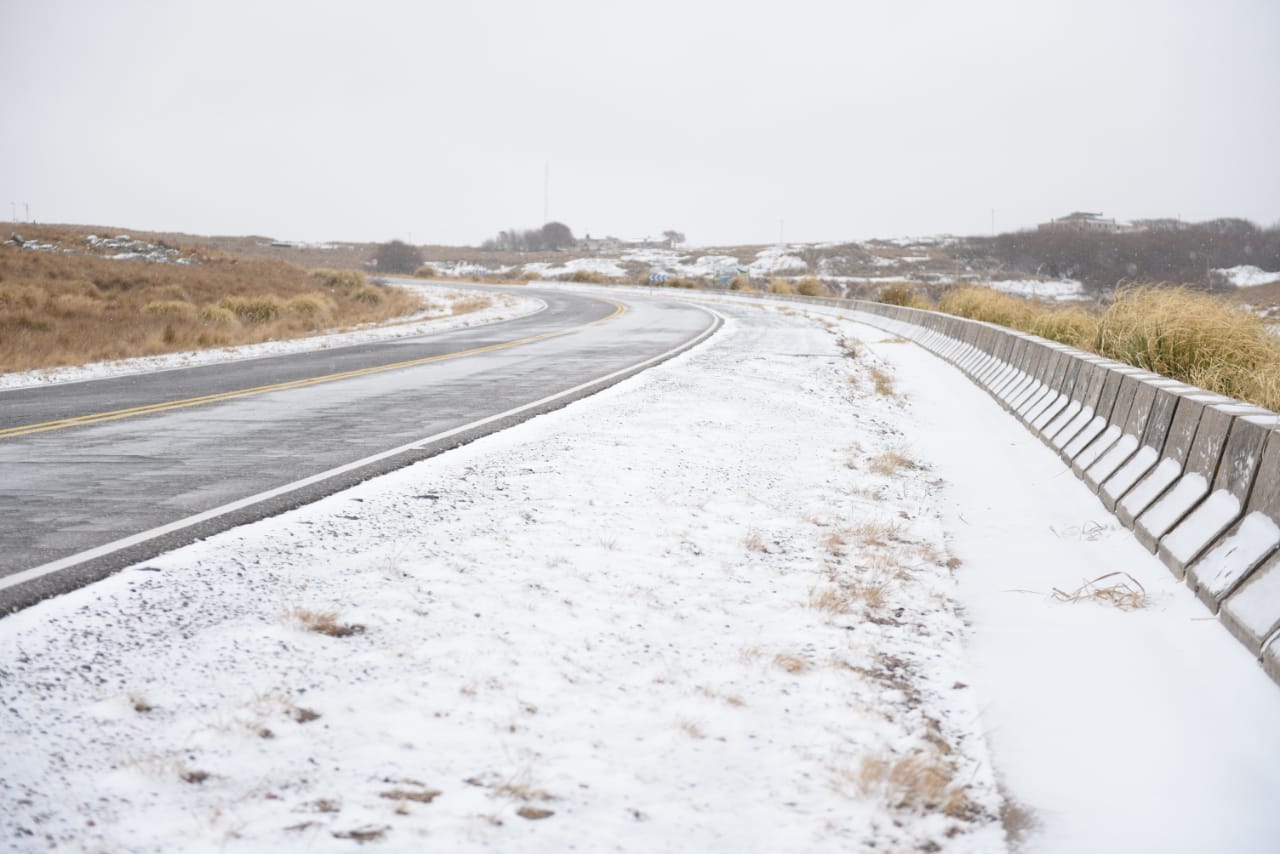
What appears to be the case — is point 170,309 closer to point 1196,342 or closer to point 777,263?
point 1196,342

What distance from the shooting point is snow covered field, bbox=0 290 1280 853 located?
288 cm

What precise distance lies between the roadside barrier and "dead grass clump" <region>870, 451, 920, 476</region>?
1.35m

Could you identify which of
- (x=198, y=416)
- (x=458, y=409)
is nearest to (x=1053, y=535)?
(x=458, y=409)

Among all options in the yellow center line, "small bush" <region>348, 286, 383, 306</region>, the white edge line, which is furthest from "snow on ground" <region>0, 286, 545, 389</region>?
"small bush" <region>348, 286, 383, 306</region>

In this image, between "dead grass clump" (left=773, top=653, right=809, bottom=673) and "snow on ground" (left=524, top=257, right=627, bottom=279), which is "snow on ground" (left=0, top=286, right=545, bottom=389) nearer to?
"dead grass clump" (left=773, top=653, right=809, bottom=673)

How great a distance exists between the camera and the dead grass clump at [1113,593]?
4980 millimetres

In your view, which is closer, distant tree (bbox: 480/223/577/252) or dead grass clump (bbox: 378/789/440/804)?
dead grass clump (bbox: 378/789/440/804)

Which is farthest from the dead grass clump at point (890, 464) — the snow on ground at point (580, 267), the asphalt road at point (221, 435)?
the snow on ground at point (580, 267)

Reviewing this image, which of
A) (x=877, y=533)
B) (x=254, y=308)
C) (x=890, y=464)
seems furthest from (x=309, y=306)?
(x=877, y=533)

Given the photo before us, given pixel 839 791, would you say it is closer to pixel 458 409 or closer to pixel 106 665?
pixel 106 665

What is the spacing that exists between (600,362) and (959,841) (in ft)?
43.5

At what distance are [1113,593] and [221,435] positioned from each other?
7214 mm

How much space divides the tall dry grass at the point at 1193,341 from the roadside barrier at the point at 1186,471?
3.12 ft

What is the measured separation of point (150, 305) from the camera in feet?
89.7
